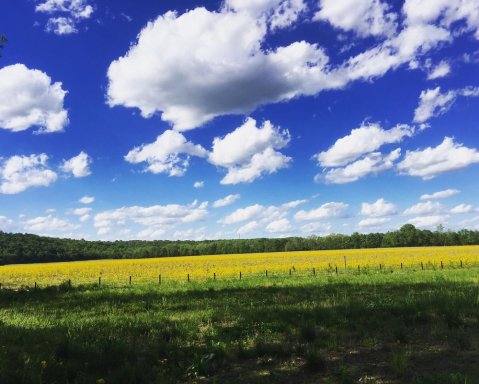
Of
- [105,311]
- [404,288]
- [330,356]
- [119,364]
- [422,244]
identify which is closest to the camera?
[119,364]

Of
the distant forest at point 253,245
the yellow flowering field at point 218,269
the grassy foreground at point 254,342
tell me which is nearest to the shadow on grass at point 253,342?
the grassy foreground at point 254,342

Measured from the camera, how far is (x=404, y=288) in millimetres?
19234

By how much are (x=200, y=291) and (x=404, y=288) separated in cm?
921

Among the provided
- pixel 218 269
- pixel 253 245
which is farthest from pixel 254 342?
pixel 253 245

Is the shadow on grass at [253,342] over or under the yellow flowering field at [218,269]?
over

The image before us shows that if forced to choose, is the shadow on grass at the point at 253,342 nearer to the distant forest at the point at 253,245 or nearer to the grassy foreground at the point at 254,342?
the grassy foreground at the point at 254,342

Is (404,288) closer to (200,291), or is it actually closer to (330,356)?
(200,291)

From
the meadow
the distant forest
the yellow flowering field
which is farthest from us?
the distant forest

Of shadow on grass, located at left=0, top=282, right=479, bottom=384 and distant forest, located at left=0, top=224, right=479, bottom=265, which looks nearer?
shadow on grass, located at left=0, top=282, right=479, bottom=384

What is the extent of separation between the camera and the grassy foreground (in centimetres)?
738

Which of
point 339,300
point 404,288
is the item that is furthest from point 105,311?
point 404,288

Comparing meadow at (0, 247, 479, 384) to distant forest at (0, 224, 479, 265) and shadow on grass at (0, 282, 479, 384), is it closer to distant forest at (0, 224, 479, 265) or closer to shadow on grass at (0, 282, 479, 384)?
shadow on grass at (0, 282, 479, 384)

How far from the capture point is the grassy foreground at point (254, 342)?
738 cm

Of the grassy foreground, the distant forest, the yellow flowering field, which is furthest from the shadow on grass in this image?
the distant forest
